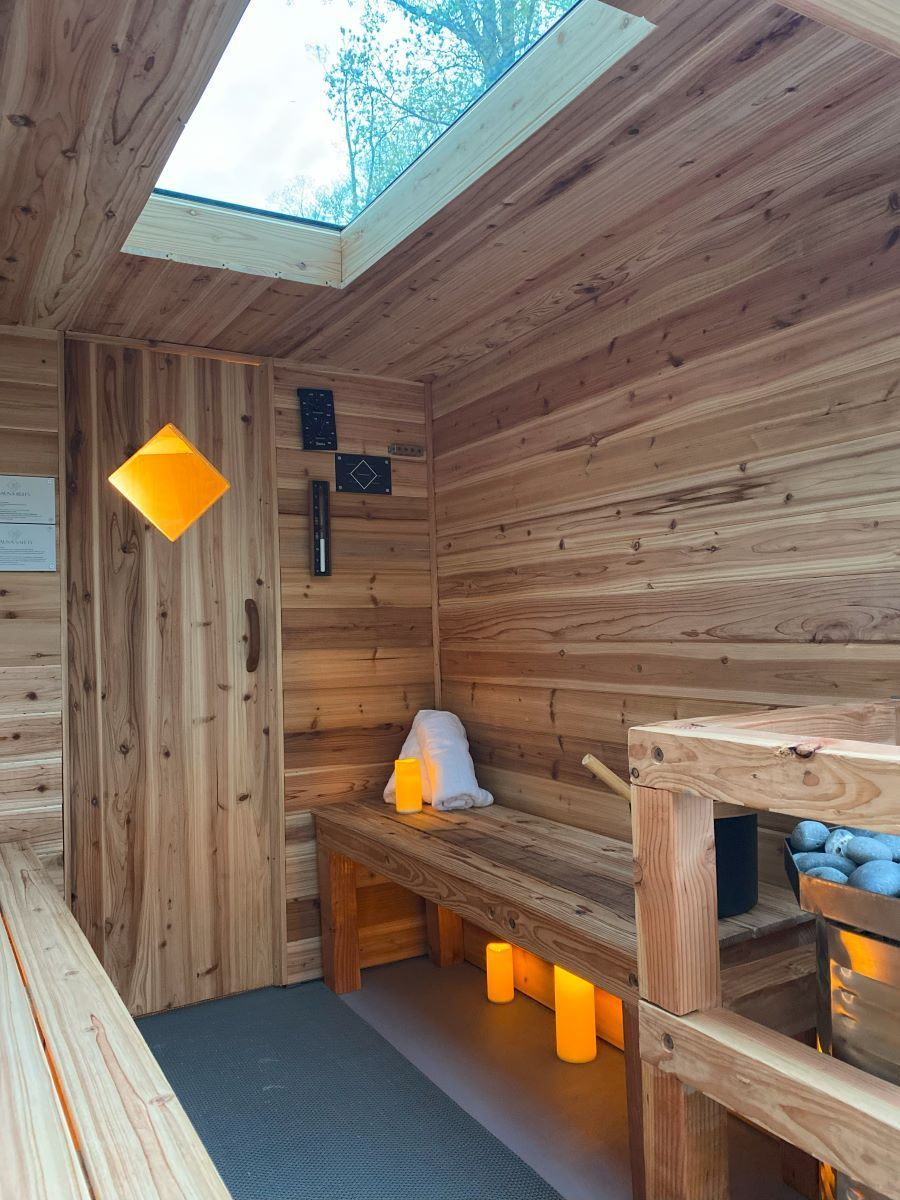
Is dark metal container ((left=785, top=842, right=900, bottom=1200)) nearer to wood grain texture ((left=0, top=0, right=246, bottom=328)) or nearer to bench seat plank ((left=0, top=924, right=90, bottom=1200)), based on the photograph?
bench seat plank ((left=0, top=924, right=90, bottom=1200))

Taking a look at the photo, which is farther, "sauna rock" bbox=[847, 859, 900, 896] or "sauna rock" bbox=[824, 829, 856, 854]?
"sauna rock" bbox=[824, 829, 856, 854]

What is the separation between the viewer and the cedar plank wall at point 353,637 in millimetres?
3215

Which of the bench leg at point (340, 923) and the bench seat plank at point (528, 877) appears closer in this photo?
the bench seat plank at point (528, 877)

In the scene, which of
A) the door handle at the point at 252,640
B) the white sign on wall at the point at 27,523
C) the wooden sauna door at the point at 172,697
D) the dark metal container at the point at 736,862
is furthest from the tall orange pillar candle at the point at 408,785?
the dark metal container at the point at 736,862

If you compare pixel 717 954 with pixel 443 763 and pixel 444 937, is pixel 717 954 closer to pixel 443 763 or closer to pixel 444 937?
pixel 443 763

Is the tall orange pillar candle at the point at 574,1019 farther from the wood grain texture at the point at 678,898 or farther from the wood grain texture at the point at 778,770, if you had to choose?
the wood grain texture at the point at 778,770

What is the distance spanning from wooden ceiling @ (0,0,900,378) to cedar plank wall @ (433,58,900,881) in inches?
0.5

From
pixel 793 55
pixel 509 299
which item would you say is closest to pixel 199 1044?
pixel 509 299

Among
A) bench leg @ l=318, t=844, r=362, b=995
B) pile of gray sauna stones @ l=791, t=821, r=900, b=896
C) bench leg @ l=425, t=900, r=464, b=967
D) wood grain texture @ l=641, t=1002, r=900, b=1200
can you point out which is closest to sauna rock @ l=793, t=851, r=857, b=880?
pile of gray sauna stones @ l=791, t=821, r=900, b=896

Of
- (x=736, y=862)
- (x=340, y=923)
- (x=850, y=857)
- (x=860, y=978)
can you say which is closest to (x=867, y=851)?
(x=850, y=857)

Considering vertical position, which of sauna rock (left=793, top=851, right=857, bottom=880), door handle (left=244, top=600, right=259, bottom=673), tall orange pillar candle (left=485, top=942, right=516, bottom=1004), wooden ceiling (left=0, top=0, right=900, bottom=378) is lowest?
tall orange pillar candle (left=485, top=942, right=516, bottom=1004)

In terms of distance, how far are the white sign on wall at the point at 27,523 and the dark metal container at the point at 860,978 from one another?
2.35 meters

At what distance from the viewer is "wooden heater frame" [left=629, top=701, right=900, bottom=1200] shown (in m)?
1.11

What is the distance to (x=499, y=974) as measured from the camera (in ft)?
9.71
